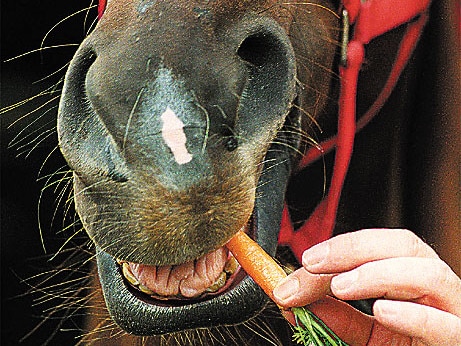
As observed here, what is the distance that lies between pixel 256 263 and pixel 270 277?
2cm

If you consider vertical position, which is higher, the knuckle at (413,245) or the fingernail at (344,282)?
the fingernail at (344,282)

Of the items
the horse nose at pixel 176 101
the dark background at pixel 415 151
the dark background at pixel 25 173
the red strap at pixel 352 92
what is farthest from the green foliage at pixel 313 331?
the dark background at pixel 25 173

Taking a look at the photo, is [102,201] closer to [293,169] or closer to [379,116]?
[293,169]

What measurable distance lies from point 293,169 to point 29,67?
85 centimetres

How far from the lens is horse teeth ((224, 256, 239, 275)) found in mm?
631

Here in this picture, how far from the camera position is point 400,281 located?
1.56 ft

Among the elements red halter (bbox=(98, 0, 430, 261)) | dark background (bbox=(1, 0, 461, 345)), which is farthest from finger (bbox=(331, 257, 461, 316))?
dark background (bbox=(1, 0, 461, 345))

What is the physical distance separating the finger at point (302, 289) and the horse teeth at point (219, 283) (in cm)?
8

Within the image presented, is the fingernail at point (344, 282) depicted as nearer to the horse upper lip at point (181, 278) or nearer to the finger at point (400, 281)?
the finger at point (400, 281)

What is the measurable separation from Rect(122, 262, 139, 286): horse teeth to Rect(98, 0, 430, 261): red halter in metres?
0.24

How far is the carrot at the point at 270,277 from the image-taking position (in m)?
0.54

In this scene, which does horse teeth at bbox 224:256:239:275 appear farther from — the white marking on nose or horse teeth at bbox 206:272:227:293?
the white marking on nose

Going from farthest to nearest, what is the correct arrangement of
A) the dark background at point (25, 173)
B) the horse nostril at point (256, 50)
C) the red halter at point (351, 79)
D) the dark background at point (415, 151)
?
the dark background at point (25, 173), the dark background at point (415, 151), the red halter at point (351, 79), the horse nostril at point (256, 50)

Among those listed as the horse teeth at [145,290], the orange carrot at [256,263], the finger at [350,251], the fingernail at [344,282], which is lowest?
the orange carrot at [256,263]
